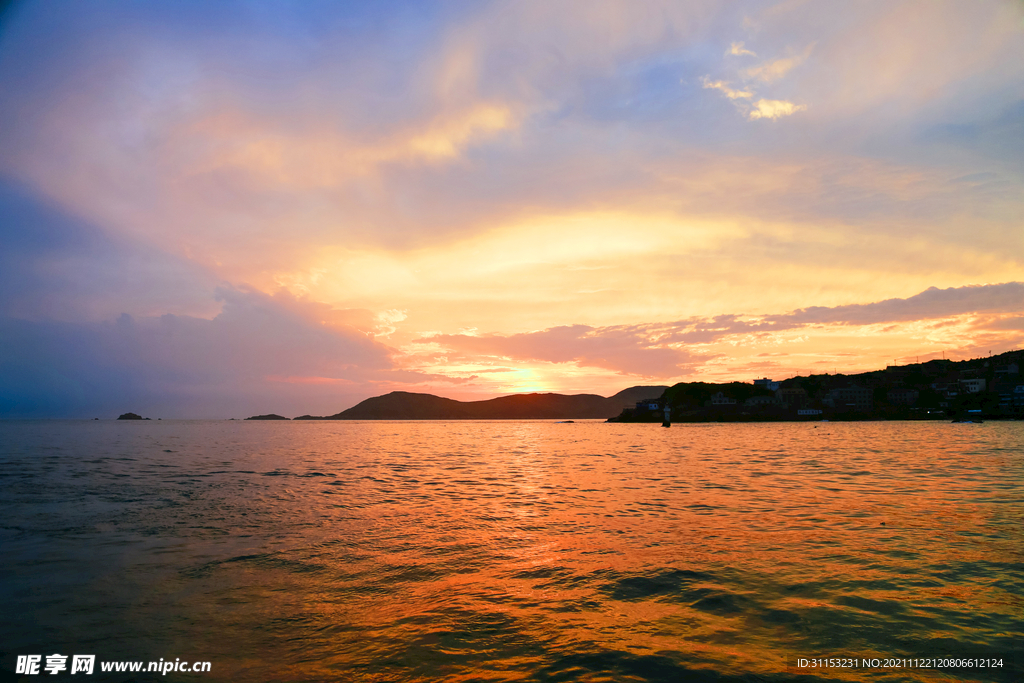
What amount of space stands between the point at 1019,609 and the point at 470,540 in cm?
1292

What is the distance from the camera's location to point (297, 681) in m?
7.04

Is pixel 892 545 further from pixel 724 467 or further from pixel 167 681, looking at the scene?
pixel 724 467

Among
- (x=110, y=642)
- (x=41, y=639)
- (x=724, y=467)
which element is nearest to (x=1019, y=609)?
(x=110, y=642)

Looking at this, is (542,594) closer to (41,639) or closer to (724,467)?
(41,639)

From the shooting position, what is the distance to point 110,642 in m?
8.46

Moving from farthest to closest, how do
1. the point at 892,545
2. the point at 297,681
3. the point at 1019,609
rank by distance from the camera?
the point at 892,545
the point at 1019,609
the point at 297,681

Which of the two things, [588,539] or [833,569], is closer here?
[833,569]

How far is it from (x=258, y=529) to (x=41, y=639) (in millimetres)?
8951

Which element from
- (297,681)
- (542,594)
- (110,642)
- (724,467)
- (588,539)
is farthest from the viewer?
(724,467)

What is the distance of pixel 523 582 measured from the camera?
11.5 m

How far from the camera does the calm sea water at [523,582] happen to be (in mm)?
7754

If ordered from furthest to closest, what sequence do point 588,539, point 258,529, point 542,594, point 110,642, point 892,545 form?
point 258,529 < point 588,539 < point 892,545 < point 542,594 < point 110,642

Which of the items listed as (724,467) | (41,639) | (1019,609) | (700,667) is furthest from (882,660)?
(724,467)

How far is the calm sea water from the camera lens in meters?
7.75
